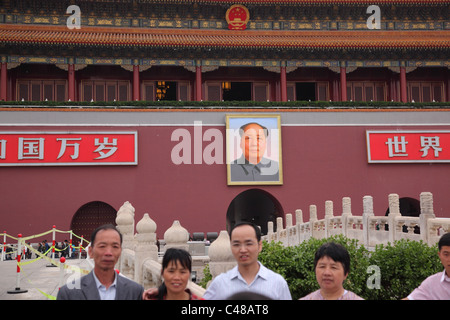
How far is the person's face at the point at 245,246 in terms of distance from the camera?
3541mm

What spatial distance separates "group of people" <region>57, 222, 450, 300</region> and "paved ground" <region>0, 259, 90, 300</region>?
490cm

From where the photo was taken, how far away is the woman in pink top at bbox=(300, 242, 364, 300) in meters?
3.48

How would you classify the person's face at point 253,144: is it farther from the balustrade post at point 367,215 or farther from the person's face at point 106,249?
the person's face at point 106,249

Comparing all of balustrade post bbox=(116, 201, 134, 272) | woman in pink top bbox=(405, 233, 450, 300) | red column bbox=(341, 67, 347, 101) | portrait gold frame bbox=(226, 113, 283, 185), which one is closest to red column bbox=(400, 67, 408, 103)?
red column bbox=(341, 67, 347, 101)

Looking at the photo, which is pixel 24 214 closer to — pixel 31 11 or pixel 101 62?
pixel 101 62

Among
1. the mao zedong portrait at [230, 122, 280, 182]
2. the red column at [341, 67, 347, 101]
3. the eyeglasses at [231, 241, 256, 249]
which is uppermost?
the red column at [341, 67, 347, 101]

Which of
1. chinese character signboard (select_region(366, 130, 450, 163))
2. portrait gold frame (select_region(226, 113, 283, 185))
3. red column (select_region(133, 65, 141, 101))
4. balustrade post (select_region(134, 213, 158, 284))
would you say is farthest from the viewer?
red column (select_region(133, 65, 141, 101))

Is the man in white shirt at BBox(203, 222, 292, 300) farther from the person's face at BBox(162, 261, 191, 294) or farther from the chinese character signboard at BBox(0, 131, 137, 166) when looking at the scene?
the chinese character signboard at BBox(0, 131, 137, 166)

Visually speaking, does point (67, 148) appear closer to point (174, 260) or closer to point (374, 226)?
point (374, 226)

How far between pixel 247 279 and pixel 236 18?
1985 cm

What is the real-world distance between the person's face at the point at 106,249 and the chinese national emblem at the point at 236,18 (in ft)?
64.0

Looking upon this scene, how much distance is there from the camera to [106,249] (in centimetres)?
359
